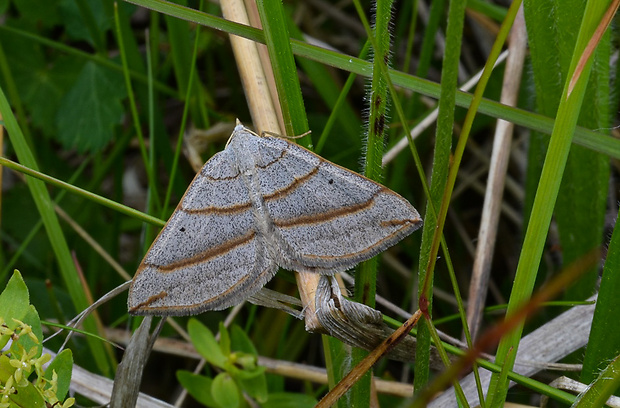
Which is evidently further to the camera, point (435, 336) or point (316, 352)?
point (316, 352)

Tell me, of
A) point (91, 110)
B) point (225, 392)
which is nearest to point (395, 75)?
point (225, 392)

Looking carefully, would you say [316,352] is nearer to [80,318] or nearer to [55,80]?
[80,318]

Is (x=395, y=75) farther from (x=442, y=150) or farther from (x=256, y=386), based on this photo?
(x=256, y=386)

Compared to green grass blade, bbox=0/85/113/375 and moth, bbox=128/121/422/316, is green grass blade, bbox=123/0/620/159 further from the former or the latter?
green grass blade, bbox=0/85/113/375

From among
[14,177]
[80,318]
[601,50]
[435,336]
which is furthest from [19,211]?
[601,50]

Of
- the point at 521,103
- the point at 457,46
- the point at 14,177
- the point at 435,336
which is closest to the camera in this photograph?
the point at 457,46

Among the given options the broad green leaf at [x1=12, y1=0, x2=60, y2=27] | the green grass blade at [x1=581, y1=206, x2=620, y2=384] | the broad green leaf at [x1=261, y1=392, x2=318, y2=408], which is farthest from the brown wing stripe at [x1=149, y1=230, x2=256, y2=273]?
the broad green leaf at [x1=12, y1=0, x2=60, y2=27]
